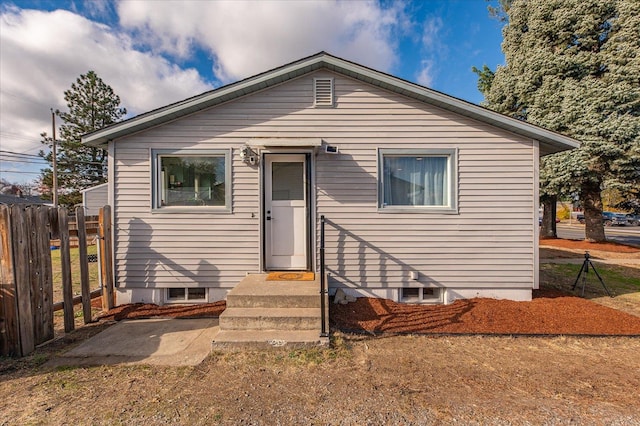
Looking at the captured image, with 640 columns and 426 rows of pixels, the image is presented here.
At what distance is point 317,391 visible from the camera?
107 inches

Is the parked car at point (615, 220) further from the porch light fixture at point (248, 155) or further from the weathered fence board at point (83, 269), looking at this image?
the weathered fence board at point (83, 269)

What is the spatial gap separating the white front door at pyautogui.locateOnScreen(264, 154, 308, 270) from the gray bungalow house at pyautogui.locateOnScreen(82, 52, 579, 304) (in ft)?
0.68

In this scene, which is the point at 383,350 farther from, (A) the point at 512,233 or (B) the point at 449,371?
(A) the point at 512,233

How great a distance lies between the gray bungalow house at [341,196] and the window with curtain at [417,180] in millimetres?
57

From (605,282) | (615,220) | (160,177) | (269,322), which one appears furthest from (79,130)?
(615,220)

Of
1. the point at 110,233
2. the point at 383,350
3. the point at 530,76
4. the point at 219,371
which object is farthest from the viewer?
the point at 530,76

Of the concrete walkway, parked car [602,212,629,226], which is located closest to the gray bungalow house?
the concrete walkway

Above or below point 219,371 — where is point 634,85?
above

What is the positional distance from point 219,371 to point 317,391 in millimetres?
1125

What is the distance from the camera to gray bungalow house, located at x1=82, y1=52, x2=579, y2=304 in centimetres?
515

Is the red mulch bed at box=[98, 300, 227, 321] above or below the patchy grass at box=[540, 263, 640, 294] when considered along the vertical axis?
above

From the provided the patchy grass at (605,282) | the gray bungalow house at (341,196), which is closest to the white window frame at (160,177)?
the gray bungalow house at (341,196)

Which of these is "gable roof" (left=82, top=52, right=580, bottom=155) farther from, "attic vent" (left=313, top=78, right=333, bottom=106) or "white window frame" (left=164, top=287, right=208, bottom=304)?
"white window frame" (left=164, top=287, right=208, bottom=304)

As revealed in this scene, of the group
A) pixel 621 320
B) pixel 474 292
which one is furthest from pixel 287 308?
pixel 621 320
